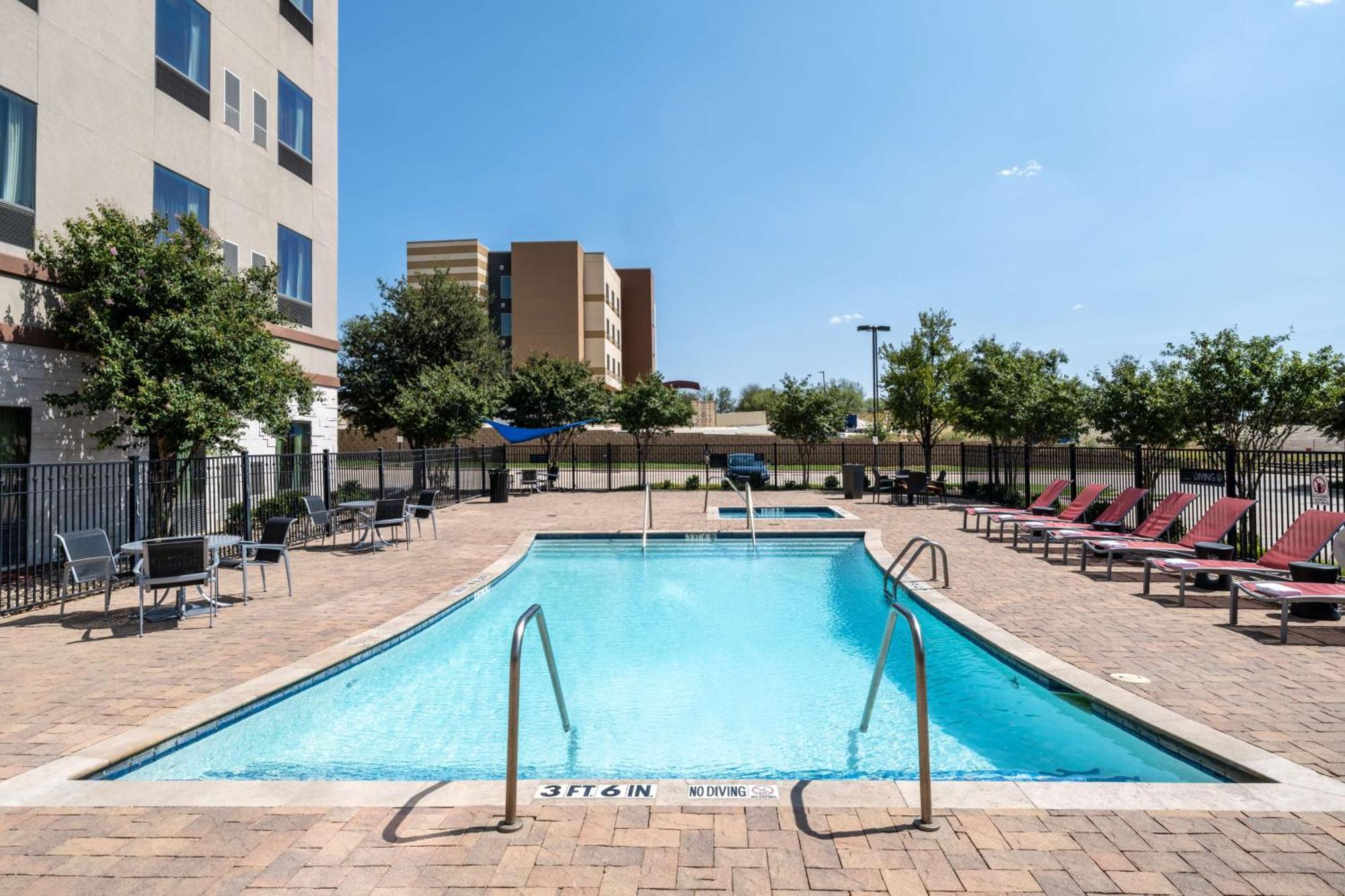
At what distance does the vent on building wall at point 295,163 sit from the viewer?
721 inches

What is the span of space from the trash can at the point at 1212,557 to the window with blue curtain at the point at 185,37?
19234 millimetres

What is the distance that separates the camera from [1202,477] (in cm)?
1266

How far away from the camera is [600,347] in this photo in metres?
64.6

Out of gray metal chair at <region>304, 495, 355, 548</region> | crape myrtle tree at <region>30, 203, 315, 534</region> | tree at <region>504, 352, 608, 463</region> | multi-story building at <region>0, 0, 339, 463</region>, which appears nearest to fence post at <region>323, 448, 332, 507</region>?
gray metal chair at <region>304, 495, 355, 548</region>

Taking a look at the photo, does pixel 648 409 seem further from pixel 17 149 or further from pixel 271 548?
pixel 17 149

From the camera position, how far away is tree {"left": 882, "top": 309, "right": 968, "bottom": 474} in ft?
91.9

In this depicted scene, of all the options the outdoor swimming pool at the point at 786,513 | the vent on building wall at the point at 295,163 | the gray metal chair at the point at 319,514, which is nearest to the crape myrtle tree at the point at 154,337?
the gray metal chair at the point at 319,514

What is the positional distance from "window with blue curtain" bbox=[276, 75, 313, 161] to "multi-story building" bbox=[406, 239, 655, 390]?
38.4 meters

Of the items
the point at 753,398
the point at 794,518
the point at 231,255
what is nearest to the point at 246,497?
the point at 231,255

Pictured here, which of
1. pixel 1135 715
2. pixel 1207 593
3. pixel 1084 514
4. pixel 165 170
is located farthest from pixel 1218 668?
pixel 165 170

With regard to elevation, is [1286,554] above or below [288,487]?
below

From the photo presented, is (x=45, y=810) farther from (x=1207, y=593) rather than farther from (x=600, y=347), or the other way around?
(x=600, y=347)

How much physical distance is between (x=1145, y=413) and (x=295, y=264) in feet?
65.6

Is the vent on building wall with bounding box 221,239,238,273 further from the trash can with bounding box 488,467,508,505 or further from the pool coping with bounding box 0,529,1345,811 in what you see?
the pool coping with bounding box 0,529,1345,811
